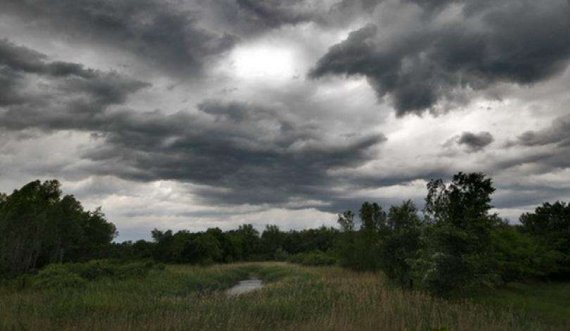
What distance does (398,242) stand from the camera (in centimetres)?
2969

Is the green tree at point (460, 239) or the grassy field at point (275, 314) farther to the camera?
the green tree at point (460, 239)

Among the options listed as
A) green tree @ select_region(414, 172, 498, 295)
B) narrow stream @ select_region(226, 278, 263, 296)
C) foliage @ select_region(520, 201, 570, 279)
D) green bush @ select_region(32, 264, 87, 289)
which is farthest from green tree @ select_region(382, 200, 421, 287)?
foliage @ select_region(520, 201, 570, 279)

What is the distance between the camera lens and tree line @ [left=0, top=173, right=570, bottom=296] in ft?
72.0

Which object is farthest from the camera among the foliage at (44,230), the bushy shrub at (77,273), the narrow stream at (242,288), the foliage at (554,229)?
the foliage at (554,229)

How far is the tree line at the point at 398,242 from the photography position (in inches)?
864

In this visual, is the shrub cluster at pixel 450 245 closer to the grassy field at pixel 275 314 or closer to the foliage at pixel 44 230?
the grassy field at pixel 275 314

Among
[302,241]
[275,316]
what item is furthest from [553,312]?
[302,241]

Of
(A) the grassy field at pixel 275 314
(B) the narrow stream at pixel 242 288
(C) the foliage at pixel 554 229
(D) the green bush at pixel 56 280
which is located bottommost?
(B) the narrow stream at pixel 242 288

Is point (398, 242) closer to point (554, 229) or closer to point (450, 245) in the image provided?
point (450, 245)

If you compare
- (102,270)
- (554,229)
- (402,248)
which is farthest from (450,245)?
(554,229)

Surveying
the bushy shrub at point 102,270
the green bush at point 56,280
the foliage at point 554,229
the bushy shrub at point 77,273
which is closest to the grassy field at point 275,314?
the green bush at point 56,280

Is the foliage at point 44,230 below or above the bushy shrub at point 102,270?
above

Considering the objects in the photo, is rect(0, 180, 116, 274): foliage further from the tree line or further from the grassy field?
the grassy field

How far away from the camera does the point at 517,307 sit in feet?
85.1
